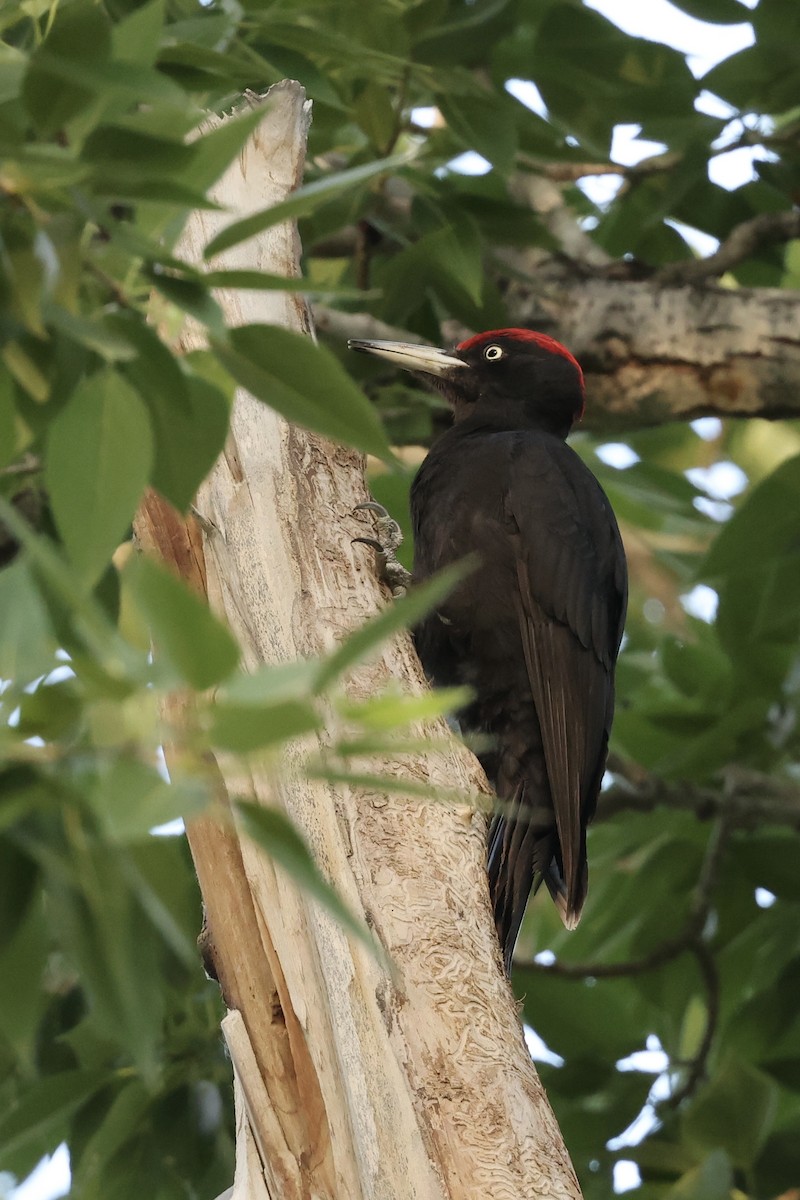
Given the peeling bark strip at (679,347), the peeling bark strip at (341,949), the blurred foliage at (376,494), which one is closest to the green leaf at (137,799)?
the blurred foliage at (376,494)

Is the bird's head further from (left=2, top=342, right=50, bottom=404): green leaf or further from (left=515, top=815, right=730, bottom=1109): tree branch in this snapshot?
(left=2, top=342, right=50, bottom=404): green leaf

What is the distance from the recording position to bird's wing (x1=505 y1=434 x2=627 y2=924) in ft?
10.6

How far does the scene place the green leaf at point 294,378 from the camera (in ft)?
4.14

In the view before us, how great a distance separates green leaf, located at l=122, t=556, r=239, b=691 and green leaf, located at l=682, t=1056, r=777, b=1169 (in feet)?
8.24

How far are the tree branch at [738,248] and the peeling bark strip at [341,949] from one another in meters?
1.82

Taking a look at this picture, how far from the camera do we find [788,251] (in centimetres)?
509

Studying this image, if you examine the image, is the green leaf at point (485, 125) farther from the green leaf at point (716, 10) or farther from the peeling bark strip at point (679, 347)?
the peeling bark strip at point (679, 347)

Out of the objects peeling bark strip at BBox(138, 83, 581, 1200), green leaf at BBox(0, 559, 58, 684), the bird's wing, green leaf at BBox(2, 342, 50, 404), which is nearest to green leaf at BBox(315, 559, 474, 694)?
green leaf at BBox(0, 559, 58, 684)

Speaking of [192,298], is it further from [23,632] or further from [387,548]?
[387,548]

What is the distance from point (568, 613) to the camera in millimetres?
3500

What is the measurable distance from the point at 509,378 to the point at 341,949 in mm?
2464

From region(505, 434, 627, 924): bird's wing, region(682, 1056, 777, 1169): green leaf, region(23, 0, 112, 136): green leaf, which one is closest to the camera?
region(23, 0, 112, 136): green leaf

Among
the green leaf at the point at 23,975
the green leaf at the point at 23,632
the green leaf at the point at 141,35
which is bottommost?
the green leaf at the point at 23,975

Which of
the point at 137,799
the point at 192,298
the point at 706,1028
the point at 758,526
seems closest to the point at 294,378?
the point at 192,298
